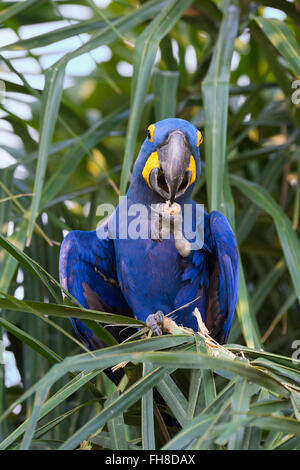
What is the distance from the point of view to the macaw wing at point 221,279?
1688 millimetres

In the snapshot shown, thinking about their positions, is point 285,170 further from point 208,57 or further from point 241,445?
point 241,445

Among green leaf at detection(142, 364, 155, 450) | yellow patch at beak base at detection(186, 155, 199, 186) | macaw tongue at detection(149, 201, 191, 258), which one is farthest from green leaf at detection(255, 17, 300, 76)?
green leaf at detection(142, 364, 155, 450)

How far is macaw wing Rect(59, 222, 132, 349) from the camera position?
1.80 m

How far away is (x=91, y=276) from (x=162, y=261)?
0.93 feet

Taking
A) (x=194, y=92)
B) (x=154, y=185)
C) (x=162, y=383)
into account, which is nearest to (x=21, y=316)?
(x=154, y=185)

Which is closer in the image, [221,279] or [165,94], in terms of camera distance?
[221,279]

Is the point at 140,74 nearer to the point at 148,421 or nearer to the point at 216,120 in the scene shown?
the point at 216,120

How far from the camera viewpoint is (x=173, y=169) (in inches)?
60.1

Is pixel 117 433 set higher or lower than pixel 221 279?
lower

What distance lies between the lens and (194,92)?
2426 millimetres

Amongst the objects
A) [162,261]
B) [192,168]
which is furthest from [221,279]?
[192,168]

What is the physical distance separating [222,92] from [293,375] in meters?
0.94

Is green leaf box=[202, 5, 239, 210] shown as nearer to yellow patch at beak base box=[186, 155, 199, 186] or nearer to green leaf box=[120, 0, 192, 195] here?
yellow patch at beak base box=[186, 155, 199, 186]

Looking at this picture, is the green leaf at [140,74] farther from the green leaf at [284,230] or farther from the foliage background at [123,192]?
the green leaf at [284,230]
